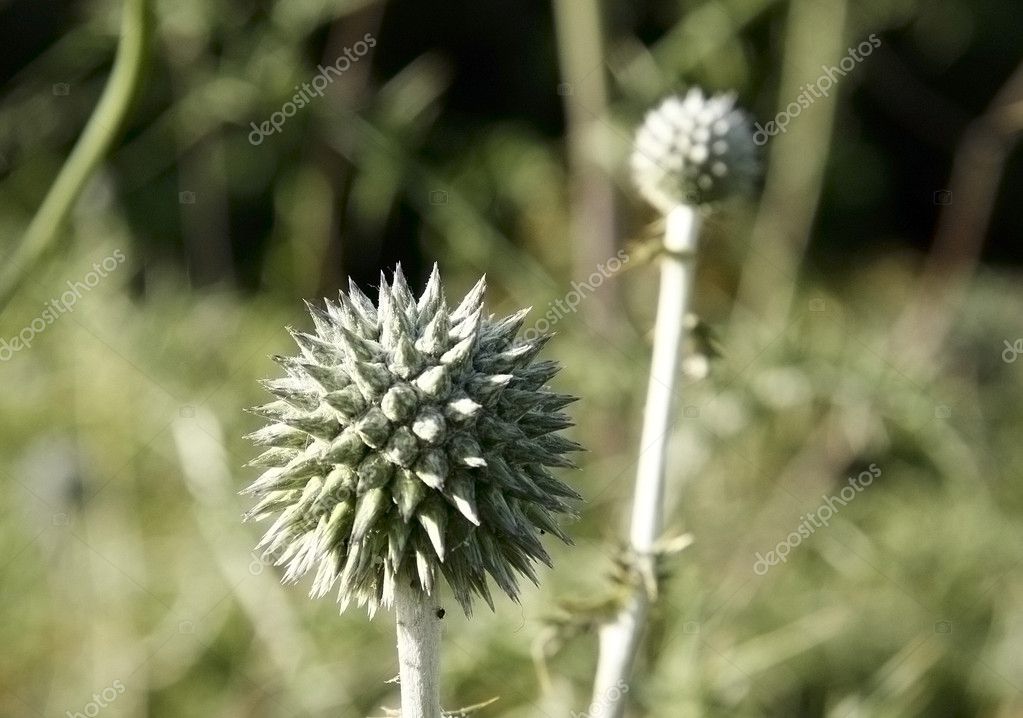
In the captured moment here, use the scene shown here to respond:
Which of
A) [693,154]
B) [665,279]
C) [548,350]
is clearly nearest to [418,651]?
[665,279]

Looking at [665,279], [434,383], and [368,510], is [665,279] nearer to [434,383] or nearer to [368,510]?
[434,383]

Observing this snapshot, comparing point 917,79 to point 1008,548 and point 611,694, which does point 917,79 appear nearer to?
point 1008,548

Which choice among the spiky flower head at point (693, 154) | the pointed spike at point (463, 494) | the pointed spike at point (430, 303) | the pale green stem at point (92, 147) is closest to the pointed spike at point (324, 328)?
the pointed spike at point (430, 303)

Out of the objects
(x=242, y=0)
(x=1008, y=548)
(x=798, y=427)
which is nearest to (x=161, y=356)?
(x=242, y=0)

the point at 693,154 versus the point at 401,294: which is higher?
the point at 693,154

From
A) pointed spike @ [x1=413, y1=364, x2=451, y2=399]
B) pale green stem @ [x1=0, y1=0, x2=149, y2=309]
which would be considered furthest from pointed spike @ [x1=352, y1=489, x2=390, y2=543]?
pale green stem @ [x1=0, y1=0, x2=149, y2=309]

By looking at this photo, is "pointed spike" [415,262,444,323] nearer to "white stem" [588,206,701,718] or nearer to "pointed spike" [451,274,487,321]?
"pointed spike" [451,274,487,321]
